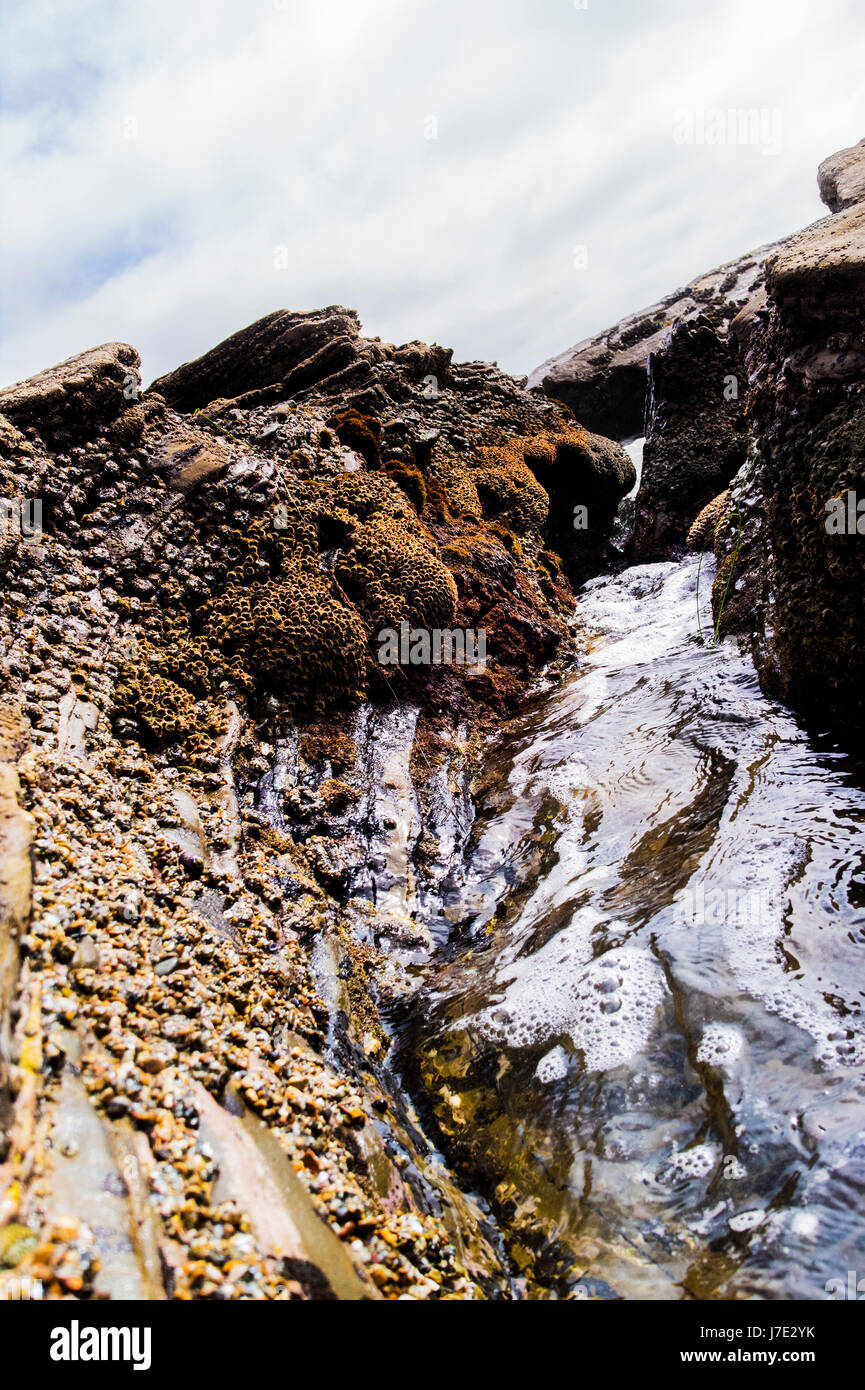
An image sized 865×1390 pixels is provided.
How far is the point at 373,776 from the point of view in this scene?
600cm

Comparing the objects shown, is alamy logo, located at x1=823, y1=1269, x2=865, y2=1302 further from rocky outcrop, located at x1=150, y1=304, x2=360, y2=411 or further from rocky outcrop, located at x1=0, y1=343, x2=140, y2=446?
rocky outcrop, located at x1=150, y1=304, x2=360, y2=411

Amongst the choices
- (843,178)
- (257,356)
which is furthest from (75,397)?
(843,178)

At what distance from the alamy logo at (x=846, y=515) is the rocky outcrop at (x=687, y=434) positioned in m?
10.1

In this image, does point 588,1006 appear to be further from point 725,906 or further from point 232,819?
point 232,819

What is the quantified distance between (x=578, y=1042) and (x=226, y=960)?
70.6 inches

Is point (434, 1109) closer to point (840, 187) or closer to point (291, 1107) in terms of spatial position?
point (291, 1107)

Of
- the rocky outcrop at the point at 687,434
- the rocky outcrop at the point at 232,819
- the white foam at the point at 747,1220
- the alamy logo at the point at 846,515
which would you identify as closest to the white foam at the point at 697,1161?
the white foam at the point at 747,1220

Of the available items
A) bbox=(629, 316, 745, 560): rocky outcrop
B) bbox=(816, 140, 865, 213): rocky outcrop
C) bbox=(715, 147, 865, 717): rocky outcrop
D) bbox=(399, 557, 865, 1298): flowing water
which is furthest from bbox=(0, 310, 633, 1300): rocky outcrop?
bbox=(629, 316, 745, 560): rocky outcrop

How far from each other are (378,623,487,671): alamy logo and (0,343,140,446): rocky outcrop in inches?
125

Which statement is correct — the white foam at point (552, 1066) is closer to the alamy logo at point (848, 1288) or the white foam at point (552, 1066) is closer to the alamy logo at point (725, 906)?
the alamy logo at point (725, 906)

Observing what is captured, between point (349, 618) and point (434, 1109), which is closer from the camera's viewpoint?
point (434, 1109)
